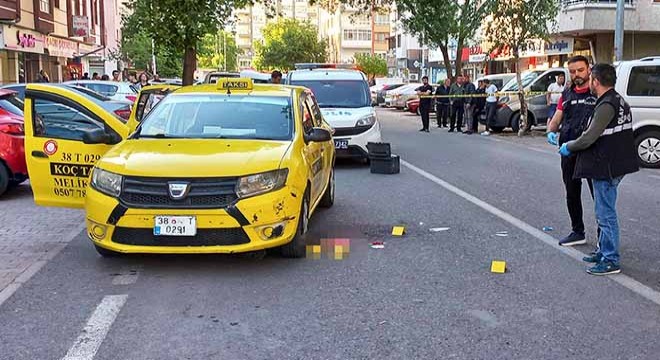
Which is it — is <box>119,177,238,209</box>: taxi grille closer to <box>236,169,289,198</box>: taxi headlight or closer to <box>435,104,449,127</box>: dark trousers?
<box>236,169,289,198</box>: taxi headlight

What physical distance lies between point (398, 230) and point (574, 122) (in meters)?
2.12

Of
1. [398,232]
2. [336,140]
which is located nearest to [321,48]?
[336,140]

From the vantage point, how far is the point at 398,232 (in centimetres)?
759

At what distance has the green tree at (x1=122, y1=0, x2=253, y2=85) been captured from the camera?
20.6m

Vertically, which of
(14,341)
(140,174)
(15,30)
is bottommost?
(14,341)

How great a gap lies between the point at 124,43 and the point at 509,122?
32067mm

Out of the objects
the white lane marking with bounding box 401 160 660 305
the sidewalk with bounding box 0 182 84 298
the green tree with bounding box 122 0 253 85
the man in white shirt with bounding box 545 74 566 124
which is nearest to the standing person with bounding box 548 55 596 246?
the white lane marking with bounding box 401 160 660 305

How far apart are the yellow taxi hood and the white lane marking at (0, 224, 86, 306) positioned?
112 centimetres

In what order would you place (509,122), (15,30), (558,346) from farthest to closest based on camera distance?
(15,30) → (509,122) → (558,346)

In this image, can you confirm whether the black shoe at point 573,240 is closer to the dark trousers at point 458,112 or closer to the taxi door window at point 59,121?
the taxi door window at point 59,121

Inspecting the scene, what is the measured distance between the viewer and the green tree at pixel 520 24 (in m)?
20.5

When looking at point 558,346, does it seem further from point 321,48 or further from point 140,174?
point 321,48

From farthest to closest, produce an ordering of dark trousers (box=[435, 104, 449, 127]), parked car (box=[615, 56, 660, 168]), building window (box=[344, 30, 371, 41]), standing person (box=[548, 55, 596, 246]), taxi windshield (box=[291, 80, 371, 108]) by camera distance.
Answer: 1. building window (box=[344, 30, 371, 41])
2. dark trousers (box=[435, 104, 449, 127])
3. taxi windshield (box=[291, 80, 371, 108])
4. parked car (box=[615, 56, 660, 168])
5. standing person (box=[548, 55, 596, 246])

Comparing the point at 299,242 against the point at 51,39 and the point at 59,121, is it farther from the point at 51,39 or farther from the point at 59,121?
the point at 51,39
